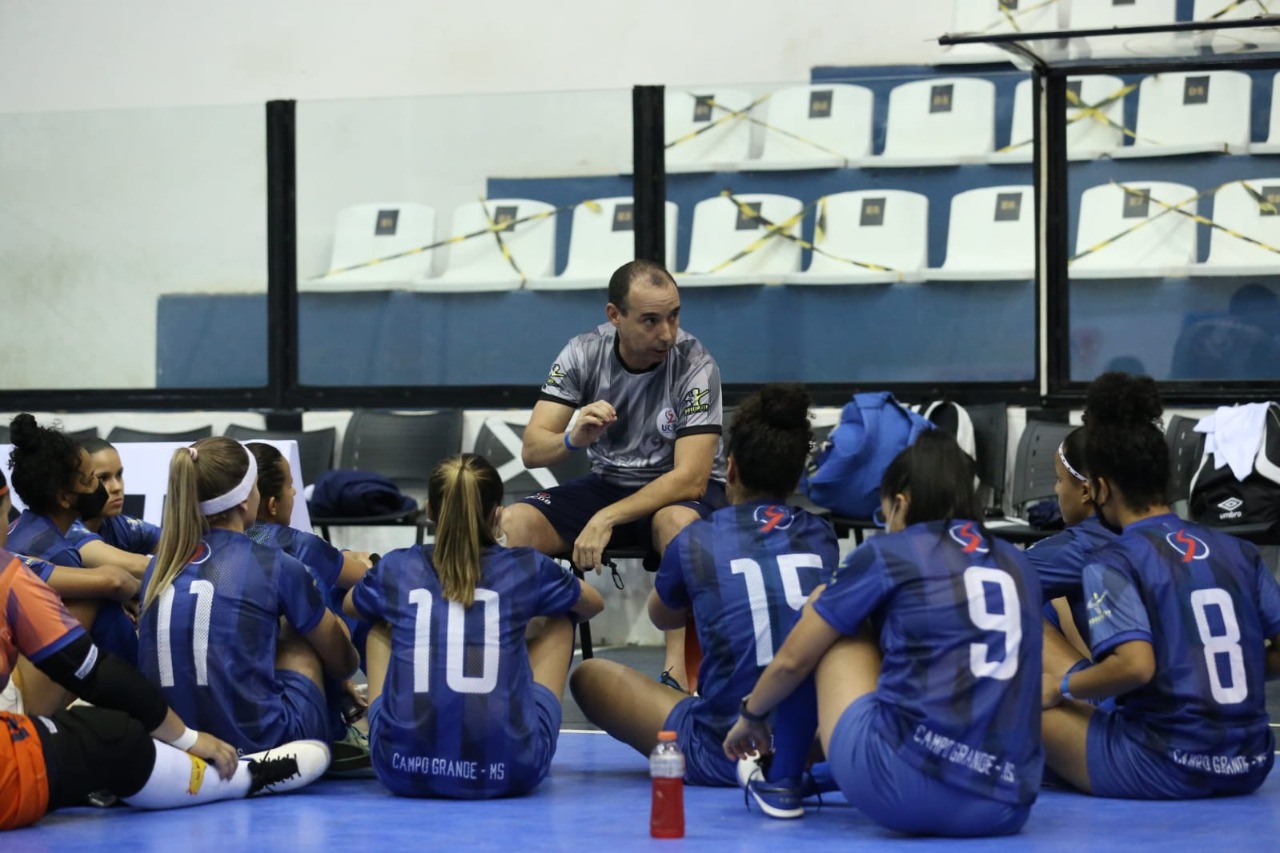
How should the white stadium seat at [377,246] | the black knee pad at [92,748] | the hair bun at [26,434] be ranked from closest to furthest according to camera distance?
the black knee pad at [92,748], the hair bun at [26,434], the white stadium seat at [377,246]

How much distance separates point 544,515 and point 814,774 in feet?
5.69

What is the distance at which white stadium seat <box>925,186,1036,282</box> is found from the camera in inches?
286

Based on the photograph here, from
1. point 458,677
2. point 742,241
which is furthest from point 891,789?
point 742,241

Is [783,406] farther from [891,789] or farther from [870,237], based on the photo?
[870,237]

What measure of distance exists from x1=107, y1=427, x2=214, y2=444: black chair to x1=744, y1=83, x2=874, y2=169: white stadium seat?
2.91 meters

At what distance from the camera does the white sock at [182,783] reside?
374 cm

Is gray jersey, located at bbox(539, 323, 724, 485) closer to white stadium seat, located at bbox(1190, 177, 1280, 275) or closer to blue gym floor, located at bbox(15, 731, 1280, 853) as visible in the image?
blue gym floor, located at bbox(15, 731, 1280, 853)

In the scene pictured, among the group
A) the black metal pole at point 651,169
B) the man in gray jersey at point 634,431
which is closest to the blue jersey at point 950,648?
the man in gray jersey at point 634,431

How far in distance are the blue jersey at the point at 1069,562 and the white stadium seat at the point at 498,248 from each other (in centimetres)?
414

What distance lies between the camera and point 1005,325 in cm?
728

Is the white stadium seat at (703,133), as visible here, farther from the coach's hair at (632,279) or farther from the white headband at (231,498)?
the white headband at (231,498)

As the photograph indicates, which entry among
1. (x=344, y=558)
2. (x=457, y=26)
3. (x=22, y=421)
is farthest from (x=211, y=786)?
(x=457, y=26)

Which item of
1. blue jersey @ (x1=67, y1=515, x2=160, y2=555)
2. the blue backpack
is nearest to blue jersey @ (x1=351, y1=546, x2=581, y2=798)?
blue jersey @ (x1=67, y1=515, x2=160, y2=555)

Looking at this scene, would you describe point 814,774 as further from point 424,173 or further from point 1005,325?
point 424,173
